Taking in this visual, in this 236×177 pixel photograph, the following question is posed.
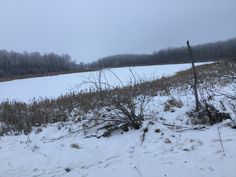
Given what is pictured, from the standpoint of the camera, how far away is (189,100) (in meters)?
6.73

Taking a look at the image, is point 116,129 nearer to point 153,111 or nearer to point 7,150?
point 153,111

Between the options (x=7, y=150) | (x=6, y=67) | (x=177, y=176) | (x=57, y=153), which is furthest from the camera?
(x=6, y=67)

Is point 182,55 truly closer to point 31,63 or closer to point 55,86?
point 31,63

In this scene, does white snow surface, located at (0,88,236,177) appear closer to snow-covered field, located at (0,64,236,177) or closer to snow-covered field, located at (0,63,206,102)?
snow-covered field, located at (0,64,236,177)

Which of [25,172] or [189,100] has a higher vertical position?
[189,100]

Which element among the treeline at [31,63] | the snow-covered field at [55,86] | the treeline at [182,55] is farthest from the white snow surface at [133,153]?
the treeline at [31,63]

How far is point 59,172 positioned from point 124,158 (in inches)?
41.4

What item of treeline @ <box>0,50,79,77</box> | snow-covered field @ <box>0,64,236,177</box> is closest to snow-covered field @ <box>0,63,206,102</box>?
snow-covered field @ <box>0,64,236,177</box>

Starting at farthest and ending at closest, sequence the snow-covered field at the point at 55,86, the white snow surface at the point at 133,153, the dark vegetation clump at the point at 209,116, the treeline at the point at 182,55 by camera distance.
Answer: the treeline at the point at 182,55 < the snow-covered field at the point at 55,86 < the dark vegetation clump at the point at 209,116 < the white snow surface at the point at 133,153

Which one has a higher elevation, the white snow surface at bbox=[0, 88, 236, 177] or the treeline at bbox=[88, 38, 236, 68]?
the treeline at bbox=[88, 38, 236, 68]

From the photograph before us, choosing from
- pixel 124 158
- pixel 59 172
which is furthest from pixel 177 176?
pixel 59 172

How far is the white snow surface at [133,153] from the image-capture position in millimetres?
3643

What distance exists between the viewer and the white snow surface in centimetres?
364

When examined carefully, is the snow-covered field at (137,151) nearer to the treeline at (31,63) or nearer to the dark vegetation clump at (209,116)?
the dark vegetation clump at (209,116)
